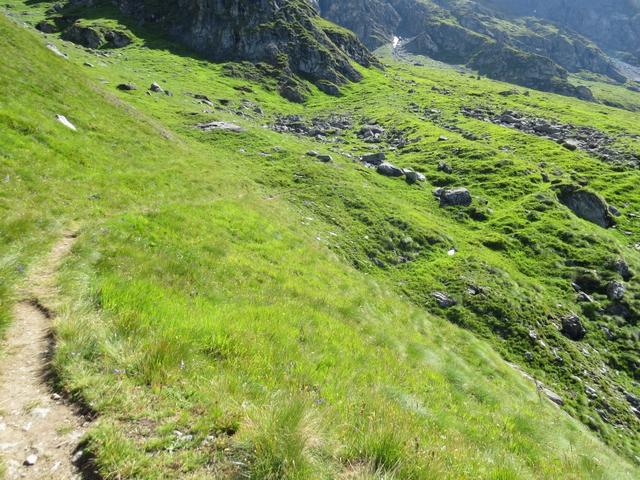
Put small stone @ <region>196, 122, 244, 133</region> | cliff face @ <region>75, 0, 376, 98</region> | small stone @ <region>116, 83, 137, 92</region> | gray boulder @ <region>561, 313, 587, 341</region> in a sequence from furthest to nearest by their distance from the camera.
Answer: cliff face @ <region>75, 0, 376, 98</region>
small stone @ <region>116, 83, 137, 92</region>
small stone @ <region>196, 122, 244, 133</region>
gray boulder @ <region>561, 313, 587, 341</region>

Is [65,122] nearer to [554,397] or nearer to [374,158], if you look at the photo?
[554,397]

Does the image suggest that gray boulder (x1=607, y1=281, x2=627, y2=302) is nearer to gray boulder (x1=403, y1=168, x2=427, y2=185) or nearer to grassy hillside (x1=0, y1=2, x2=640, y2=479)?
grassy hillside (x1=0, y1=2, x2=640, y2=479)

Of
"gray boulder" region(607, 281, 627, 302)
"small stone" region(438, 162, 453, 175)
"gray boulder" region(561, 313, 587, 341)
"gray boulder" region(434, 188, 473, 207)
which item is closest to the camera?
"gray boulder" region(561, 313, 587, 341)

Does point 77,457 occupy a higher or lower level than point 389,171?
higher

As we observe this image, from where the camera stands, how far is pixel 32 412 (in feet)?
18.0

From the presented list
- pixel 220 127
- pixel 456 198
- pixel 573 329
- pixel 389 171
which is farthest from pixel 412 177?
pixel 573 329

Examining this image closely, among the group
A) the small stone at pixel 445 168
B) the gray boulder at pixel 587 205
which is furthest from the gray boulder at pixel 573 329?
the small stone at pixel 445 168

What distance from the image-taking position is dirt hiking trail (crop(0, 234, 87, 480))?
4.71 m

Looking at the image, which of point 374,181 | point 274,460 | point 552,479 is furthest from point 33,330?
point 374,181

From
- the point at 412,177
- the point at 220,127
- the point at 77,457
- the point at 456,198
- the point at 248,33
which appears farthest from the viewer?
the point at 248,33

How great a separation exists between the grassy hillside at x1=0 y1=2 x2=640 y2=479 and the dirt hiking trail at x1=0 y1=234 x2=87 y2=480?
13.5 inches

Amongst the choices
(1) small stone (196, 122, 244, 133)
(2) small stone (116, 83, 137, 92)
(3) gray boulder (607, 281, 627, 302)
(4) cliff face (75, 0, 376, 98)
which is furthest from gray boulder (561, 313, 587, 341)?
(4) cliff face (75, 0, 376, 98)

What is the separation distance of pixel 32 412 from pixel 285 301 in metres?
9.40

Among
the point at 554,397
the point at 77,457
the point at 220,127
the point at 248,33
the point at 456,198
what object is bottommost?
the point at 456,198
